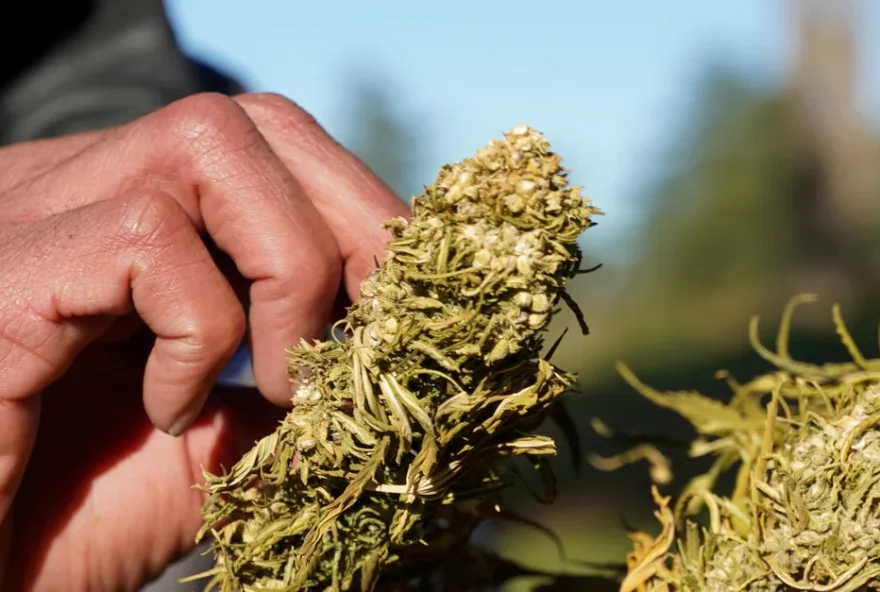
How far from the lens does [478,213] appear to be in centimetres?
72

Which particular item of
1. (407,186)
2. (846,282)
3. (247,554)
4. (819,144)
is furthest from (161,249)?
(407,186)

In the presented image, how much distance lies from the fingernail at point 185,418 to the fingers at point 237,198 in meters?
0.08

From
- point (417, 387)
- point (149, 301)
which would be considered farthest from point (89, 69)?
point (417, 387)

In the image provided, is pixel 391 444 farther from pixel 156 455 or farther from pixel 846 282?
pixel 846 282

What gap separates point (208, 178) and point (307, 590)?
1.50 ft

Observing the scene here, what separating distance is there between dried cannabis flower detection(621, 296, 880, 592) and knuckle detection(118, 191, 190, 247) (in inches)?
22.4

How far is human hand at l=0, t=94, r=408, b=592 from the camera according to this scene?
956 mm

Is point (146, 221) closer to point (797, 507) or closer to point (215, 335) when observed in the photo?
point (215, 335)

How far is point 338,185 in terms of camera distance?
113cm

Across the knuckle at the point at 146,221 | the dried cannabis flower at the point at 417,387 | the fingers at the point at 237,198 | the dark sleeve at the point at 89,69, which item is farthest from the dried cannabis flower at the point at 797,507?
the dark sleeve at the point at 89,69

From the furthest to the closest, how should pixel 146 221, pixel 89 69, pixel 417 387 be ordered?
pixel 89 69, pixel 146 221, pixel 417 387

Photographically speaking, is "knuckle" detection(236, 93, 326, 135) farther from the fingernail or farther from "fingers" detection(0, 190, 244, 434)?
the fingernail

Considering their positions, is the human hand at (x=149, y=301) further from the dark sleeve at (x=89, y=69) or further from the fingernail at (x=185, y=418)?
the dark sleeve at (x=89, y=69)

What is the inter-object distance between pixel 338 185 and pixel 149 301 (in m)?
0.28
